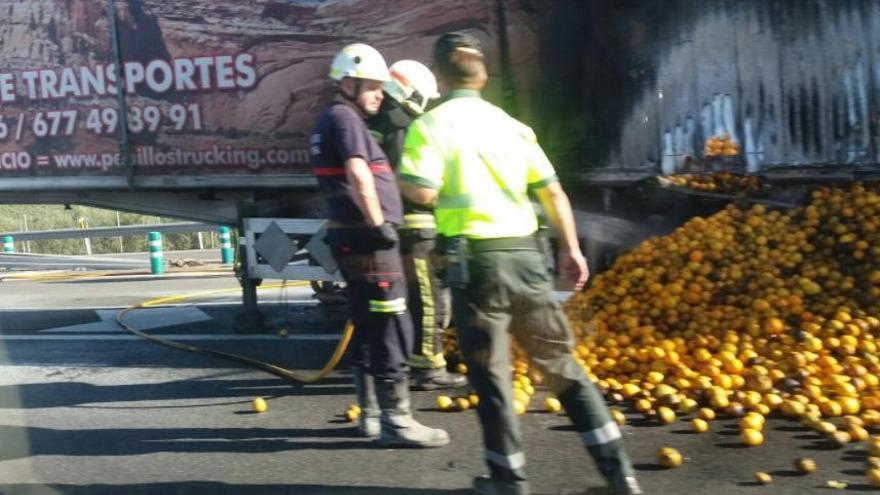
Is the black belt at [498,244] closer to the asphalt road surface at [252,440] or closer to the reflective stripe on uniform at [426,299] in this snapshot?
the asphalt road surface at [252,440]

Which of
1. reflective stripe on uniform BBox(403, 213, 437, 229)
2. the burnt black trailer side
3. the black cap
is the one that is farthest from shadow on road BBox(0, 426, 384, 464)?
the burnt black trailer side

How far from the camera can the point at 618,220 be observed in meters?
7.91

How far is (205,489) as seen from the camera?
520 centimetres

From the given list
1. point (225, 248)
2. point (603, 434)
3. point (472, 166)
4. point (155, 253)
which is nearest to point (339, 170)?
point (472, 166)

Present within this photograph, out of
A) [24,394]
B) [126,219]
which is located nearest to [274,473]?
[24,394]

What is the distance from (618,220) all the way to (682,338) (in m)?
1.26

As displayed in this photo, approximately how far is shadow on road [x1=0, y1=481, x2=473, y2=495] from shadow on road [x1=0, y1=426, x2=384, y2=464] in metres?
0.55

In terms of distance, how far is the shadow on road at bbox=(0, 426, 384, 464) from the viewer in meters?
5.86

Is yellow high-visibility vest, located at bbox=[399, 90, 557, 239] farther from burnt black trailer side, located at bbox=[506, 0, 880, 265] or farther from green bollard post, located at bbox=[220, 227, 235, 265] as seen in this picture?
green bollard post, located at bbox=[220, 227, 235, 265]

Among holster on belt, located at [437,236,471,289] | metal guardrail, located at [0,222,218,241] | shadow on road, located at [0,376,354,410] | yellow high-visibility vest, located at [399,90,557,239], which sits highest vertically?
yellow high-visibility vest, located at [399,90,557,239]

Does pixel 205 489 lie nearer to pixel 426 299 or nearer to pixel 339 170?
pixel 339 170

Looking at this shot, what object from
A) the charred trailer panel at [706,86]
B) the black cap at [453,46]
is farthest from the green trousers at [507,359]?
the charred trailer panel at [706,86]

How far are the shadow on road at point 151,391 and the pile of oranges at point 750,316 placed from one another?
187cm

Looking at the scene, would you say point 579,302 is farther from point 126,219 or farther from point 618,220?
point 126,219
